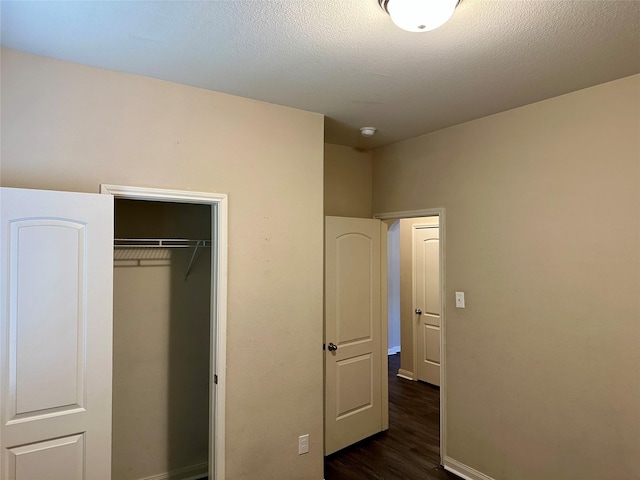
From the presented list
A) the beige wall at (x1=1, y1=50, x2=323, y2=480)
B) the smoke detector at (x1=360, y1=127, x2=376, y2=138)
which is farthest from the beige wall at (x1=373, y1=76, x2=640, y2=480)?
the beige wall at (x1=1, y1=50, x2=323, y2=480)

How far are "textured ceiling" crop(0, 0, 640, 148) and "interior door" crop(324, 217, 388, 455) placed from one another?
1.39 metres

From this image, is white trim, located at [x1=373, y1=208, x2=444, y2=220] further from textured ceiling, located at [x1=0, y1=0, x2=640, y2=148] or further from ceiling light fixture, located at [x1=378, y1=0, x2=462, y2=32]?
ceiling light fixture, located at [x1=378, y1=0, x2=462, y2=32]

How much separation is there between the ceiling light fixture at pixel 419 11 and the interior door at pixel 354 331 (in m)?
2.02

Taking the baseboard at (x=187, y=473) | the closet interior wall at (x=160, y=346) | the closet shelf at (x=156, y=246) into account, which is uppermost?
the closet shelf at (x=156, y=246)

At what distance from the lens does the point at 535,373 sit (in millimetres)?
2562

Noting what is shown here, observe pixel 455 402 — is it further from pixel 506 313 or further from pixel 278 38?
pixel 278 38

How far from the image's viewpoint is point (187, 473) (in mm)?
2980

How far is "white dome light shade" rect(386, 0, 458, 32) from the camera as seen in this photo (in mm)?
1415

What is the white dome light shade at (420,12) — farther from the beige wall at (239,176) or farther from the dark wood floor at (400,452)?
the dark wood floor at (400,452)

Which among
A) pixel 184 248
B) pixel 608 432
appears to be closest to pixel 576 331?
pixel 608 432

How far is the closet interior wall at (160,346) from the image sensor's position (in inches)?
109

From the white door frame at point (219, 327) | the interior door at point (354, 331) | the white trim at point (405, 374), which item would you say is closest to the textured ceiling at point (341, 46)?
the white door frame at point (219, 327)

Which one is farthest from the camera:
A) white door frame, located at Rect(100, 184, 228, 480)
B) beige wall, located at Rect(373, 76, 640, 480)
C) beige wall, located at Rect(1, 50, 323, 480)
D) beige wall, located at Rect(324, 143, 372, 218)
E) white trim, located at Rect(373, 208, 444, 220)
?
beige wall, located at Rect(324, 143, 372, 218)

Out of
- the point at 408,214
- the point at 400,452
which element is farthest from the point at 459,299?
the point at 400,452
